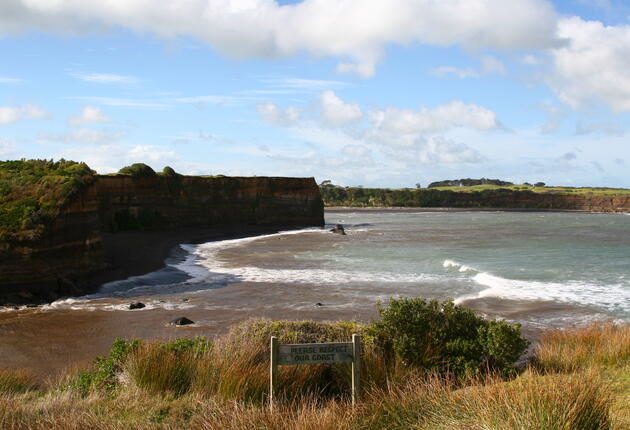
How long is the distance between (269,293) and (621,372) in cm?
1588

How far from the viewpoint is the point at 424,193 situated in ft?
475

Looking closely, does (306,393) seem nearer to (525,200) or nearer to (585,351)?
(585,351)

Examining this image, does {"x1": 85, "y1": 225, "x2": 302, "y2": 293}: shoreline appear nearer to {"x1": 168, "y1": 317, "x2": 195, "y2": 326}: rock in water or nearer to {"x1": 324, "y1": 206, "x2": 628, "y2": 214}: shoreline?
{"x1": 168, "y1": 317, "x2": 195, "y2": 326}: rock in water

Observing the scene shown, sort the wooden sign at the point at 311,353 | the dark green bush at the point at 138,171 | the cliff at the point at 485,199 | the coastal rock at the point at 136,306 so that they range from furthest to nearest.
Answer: the cliff at the point at 485,199
the dark green bush at the point at 138,171
the coastal rock at the point at 136,306
the wooden sign at the point at 311,353

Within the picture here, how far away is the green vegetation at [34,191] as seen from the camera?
77.6 feet

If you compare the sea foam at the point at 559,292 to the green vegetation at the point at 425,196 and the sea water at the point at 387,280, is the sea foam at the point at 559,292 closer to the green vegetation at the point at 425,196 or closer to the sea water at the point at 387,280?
the sea water at the point at 387,280

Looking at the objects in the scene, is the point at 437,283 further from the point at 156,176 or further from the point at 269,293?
the point at 156,176

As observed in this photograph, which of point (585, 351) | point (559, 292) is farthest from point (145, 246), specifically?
point (585, 351)

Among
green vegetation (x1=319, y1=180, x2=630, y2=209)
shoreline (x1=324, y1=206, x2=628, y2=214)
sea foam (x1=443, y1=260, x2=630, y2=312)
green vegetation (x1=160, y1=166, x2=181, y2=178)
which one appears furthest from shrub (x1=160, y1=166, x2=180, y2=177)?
green vegetation (x1=319, y1=180, x2=630, y2=209)

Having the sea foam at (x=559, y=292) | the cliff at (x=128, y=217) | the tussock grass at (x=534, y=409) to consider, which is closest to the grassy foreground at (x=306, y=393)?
the tussock grass at (x=534, y=409)

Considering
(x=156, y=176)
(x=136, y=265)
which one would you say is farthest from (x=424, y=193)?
(x=136, y=265)

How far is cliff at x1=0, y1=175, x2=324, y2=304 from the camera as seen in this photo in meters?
23.0

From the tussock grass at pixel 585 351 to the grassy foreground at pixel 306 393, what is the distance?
1.2 inches

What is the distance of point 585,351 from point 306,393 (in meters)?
5.69
